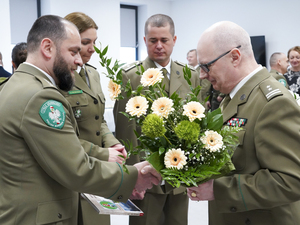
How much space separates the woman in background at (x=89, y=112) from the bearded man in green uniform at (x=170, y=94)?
26cm

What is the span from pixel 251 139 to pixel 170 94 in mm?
1136

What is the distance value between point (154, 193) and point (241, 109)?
1.11 m

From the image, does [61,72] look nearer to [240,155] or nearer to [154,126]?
[154,126]

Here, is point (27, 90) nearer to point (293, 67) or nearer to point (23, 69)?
point (23, 69)

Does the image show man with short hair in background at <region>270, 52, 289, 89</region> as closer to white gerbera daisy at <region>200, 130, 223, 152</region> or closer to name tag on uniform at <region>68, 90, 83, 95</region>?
name tag on uniform at <region>68, 90, 83, 95</region>

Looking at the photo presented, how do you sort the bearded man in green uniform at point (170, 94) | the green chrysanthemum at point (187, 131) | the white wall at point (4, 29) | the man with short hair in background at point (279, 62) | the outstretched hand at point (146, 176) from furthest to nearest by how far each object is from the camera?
the white wall at point (4, 29), the man with short hair in background at point (279, 62), the bearded man in green uniform at point (170, 94), the outstretched hand at point (146, 176), the green chrysanthemum at point (187, 131)

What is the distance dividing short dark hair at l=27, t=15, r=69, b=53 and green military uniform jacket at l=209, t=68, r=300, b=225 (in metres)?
0.92

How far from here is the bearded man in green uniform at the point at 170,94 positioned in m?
2.45

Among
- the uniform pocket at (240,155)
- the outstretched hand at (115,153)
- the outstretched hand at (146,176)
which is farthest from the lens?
the outstretched hand at (115,153)

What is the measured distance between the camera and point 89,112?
7.39 feet

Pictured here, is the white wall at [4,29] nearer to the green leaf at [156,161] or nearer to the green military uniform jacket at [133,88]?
the green military uniform jacket at [133,88]

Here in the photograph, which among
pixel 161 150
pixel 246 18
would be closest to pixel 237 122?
pixel 161 150

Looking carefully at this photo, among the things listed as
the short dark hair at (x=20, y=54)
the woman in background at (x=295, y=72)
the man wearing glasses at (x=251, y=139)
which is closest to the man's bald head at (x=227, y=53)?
the man wearing glasses at (x=251, y=139)

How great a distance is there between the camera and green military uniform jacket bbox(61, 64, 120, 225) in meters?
2.11
